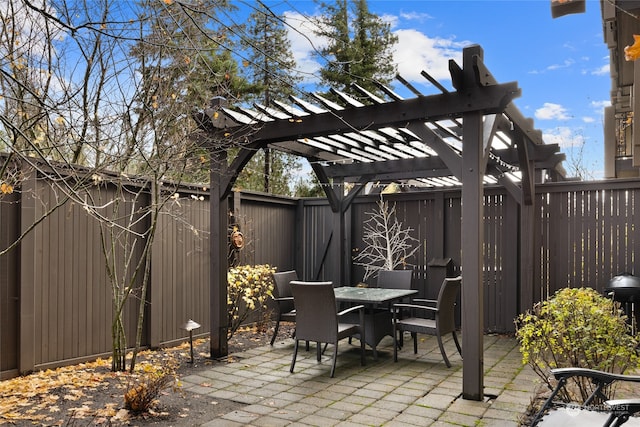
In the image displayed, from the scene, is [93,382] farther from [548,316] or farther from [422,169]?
[422,169]

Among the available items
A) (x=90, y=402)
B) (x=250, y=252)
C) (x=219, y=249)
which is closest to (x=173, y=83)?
(x=219, y=249)

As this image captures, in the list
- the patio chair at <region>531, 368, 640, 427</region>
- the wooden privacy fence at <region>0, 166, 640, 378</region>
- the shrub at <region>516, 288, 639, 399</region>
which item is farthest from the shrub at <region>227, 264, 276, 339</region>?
the patio chair at <region>531, 368, 640, 427</region>

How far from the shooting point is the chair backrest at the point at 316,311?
465cm

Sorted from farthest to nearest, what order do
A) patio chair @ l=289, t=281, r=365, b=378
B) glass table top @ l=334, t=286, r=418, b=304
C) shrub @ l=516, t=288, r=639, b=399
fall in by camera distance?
glass table top @ l=334, t=286, r=418, b=304 < patio chair @ l=289, t=281, r=365, b=378 < shrub @ l=516, t=288, r=639, b=399

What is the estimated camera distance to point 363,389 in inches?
166

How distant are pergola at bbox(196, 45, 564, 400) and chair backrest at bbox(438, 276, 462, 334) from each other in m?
0.91

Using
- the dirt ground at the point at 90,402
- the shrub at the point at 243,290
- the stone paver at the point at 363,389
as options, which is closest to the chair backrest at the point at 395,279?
the stone paver at the point at 363,389

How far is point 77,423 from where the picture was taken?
3.35 m

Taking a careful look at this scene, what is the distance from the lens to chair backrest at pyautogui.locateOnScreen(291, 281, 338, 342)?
15.3 ft

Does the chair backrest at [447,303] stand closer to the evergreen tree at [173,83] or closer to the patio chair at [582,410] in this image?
the patio chair at [582,410]

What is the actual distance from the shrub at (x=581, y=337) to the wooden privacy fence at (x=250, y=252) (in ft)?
7.65

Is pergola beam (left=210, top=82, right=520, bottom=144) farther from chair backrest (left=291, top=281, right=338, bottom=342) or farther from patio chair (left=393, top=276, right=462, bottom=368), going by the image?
patio chair (left=393, top=276, right=462, bottom=368)

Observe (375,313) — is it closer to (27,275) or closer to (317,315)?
(317,315)

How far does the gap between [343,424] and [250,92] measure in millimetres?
9365
